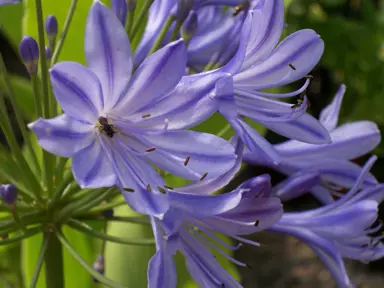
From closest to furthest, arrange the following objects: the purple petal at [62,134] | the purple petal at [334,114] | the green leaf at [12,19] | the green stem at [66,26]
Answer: the purple petal at [62,134] < the green stem at [66,26] < the purple petal at [334,114] < the green leaf at [12,19]

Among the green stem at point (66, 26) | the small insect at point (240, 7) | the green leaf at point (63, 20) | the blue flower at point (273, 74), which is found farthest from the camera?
the green leaf at point (63, 20)

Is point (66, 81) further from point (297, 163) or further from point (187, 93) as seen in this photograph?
point (297, 163)

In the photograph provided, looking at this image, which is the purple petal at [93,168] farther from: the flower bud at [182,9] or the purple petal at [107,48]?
the flower bud at [182,9]

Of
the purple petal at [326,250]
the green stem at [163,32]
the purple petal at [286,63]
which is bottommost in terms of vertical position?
the purple petal at [326,250]

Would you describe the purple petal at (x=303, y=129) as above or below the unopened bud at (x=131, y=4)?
below

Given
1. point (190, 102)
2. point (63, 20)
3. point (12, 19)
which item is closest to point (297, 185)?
point (190, 102)

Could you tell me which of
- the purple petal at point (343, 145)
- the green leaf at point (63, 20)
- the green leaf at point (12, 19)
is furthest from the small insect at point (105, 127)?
the green leaf at point (12, 19)

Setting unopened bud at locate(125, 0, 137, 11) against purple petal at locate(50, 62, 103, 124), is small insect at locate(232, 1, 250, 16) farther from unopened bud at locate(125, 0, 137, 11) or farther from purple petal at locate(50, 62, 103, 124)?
purple petal at locate(50, 62, 103, 124)
